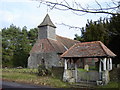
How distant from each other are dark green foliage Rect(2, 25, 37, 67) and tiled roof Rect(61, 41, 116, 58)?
69.5ft

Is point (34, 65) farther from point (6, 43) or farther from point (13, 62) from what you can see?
point (6, 43)

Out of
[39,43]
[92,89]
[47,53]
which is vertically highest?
[39,43]

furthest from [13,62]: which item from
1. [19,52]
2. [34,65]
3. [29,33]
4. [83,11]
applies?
[83,11]

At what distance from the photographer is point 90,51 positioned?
14812 mm

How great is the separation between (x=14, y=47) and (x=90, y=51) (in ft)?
83.9

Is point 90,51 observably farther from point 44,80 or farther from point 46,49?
point 46,49

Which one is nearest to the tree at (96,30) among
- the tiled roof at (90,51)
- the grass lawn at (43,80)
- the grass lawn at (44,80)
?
the tiled roof at (90,51)

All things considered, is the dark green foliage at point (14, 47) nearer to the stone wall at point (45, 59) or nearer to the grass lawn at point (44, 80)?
the stone wall at point (45, 59)

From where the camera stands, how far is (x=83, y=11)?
7.90 feet

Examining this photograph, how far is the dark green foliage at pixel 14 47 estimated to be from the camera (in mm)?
34812

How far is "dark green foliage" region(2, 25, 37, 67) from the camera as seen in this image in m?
34.8

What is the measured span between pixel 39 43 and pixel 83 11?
93.6ft

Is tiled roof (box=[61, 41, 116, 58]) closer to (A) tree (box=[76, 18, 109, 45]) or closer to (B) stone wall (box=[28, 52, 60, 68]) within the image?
(A) tree (box=[76, 18, 109, 45])

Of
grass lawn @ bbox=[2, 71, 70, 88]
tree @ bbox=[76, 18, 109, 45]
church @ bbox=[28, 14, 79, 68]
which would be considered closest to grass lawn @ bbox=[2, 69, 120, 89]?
grass lawn @ bbox=[2, 71, 70, 88]
